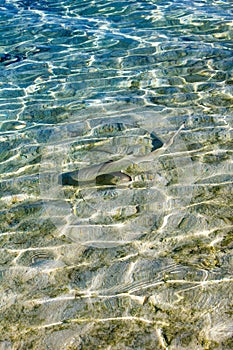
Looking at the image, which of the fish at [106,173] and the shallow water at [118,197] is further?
the fish at [106,173]

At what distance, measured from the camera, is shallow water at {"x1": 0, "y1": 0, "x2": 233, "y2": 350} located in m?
3.25

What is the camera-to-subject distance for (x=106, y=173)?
4.99 m

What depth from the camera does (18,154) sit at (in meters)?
5.58

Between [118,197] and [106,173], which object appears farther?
[106,173]

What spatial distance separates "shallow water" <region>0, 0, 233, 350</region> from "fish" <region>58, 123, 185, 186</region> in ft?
0.23

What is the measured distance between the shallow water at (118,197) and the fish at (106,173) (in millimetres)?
71

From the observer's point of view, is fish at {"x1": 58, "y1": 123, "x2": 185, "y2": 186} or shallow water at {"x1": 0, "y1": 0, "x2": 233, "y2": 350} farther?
fish at {"x1": 58, "y1": 123, "x2": 185, "y2": 186}

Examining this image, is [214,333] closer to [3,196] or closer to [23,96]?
[3,196]

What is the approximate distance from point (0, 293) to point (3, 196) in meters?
1.44

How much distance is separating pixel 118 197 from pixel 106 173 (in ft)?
1.37

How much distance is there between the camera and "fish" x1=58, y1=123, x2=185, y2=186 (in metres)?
4.92

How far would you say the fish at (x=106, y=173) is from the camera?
194 inches

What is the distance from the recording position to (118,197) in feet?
15.3

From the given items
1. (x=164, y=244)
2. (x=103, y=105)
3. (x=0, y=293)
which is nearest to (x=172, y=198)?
(x=164, y=244)
